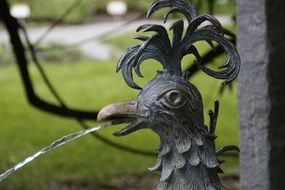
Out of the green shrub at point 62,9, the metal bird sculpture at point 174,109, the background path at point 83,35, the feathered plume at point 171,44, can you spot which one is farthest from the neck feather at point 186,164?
the green shrub at point 62,9

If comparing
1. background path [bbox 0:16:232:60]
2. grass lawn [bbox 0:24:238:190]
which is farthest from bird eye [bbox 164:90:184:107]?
background path [bbox 0:16:232:60]

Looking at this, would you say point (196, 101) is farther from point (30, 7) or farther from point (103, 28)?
point (30, 7)

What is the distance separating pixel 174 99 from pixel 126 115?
12 centimetres

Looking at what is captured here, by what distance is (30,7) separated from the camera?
17.0 meters

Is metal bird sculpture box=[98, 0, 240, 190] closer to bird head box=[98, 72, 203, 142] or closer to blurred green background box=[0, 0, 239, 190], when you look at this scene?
bird head box=[98, 72, 203, 142]

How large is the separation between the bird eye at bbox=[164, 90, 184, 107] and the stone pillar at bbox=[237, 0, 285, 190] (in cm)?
110

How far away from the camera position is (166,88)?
1.91 metres

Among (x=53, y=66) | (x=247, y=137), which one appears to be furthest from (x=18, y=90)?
(x=247, y=137)

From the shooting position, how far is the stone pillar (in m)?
2.94

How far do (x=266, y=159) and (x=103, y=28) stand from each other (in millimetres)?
13366

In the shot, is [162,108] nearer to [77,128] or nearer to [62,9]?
[77,128]

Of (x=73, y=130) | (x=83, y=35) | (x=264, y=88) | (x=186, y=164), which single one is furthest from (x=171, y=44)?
(x=83, y=35)

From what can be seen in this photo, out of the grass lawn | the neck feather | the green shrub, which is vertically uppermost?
the green shrub

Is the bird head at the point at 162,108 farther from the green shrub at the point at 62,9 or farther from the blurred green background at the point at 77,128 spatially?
the green shrub at the point at 62,9
